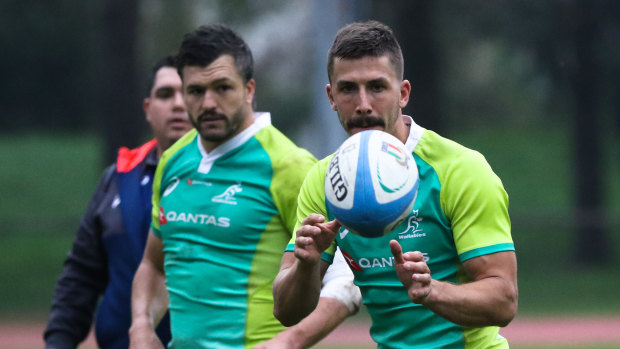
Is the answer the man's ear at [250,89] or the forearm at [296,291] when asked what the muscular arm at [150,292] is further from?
the forearm at [296,291]

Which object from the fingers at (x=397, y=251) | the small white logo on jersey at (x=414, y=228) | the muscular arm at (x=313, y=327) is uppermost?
the small white logo on jersey at (x=414, y=228)

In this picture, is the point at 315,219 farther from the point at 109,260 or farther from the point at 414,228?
the point at 109,260

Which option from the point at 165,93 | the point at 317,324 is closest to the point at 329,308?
the point at 317,324

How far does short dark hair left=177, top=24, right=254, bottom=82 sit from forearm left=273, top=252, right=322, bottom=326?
1.37 metres

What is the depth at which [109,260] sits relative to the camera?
5.98 m

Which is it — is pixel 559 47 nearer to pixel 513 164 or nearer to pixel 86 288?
pixel 513 164

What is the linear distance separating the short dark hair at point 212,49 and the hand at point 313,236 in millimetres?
1624

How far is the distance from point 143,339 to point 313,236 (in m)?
1.67

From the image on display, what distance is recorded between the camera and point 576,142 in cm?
2123

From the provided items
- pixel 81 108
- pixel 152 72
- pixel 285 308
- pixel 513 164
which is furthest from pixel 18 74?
pixel 285 308

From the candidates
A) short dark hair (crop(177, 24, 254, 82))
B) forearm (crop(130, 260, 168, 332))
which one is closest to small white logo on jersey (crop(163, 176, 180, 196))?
forearm (crop(130, 260, 168, 332))

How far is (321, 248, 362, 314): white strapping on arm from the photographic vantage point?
458cm

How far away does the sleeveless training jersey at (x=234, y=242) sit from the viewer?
195 inches

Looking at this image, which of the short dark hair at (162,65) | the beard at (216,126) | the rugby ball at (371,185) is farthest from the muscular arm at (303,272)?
the short dark hair at (162,65)
